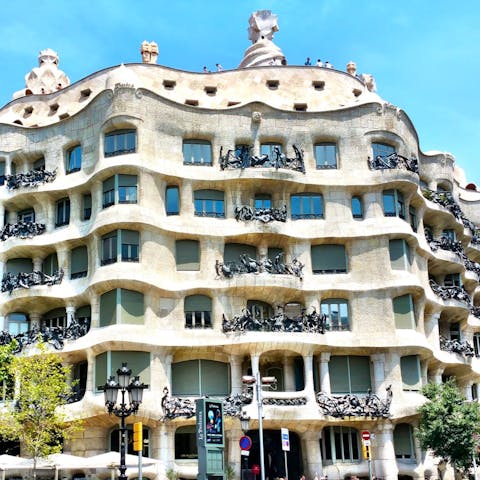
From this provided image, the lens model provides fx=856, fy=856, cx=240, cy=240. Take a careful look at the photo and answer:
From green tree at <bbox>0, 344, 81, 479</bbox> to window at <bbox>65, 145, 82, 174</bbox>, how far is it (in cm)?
1137

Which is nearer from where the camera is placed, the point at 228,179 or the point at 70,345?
the point at 70,345

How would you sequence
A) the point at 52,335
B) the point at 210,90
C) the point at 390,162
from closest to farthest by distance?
the point at 52,335 → the point at 390,162 → the point at 210,90

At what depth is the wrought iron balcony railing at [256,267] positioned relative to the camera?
148 ft

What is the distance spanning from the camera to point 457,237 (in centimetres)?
5597

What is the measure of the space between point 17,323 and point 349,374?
18293mm

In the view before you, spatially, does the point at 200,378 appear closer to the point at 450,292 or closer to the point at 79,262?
the point at 79,262

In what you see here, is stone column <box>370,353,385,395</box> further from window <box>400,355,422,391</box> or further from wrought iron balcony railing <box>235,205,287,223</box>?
wrought iron balcony railing <box>235,205,287,223</box>

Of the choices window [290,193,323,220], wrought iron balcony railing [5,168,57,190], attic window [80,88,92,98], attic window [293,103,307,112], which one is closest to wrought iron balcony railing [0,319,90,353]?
wrought iron balcony railing [5,168,57,190]

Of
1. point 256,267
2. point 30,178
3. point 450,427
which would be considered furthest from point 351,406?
point 30,178

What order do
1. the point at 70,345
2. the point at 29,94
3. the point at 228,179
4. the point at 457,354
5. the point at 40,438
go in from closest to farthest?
1. the point at 40,438
2. the point at 70,345
3. the point at 228,179
4. the point at 457,354
5. the point at 29,94

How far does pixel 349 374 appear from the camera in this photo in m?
45.7

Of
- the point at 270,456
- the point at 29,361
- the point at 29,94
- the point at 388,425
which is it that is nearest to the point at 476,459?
the point at 388,425

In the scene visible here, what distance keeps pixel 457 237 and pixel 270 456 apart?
65.1 ft

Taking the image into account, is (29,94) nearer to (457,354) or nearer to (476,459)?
(457,354)
